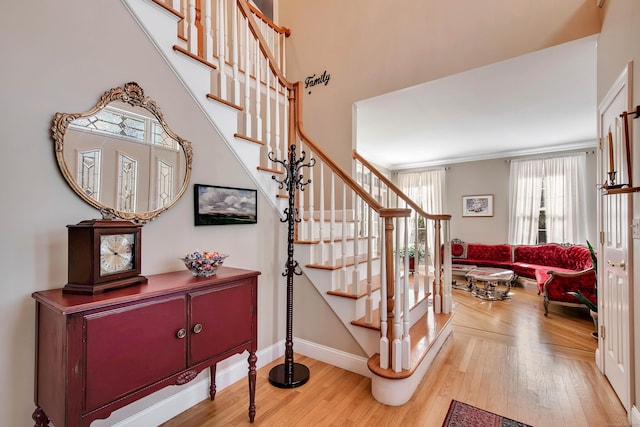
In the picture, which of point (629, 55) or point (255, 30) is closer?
point (629, 55)

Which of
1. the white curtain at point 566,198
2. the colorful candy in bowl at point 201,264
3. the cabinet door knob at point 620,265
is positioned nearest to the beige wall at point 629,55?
the cabinet door knob at point 620,265

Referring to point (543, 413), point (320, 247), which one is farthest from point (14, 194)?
point (543, 413)

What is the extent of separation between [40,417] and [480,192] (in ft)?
23.5

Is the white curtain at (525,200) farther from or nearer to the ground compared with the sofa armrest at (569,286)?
farther from the ground

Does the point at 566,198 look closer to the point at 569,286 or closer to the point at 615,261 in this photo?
the point at 569,286

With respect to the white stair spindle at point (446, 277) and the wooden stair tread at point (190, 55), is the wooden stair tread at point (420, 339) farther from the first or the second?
the wooden stair tread at point (190, 55)

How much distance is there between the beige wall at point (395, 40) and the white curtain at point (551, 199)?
13.8 ft

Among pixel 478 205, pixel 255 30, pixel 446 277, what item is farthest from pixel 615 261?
pixel 478 205

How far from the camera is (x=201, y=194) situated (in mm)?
1859

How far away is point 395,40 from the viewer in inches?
119

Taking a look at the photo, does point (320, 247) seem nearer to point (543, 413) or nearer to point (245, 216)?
point (245, 216)

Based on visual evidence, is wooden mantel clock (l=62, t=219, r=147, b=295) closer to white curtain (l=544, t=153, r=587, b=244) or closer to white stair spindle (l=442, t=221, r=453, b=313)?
white stair spindle (l=442, t=221, r=453, b=313)

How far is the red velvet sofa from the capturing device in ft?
11.5

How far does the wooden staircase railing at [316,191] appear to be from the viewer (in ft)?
6.18
